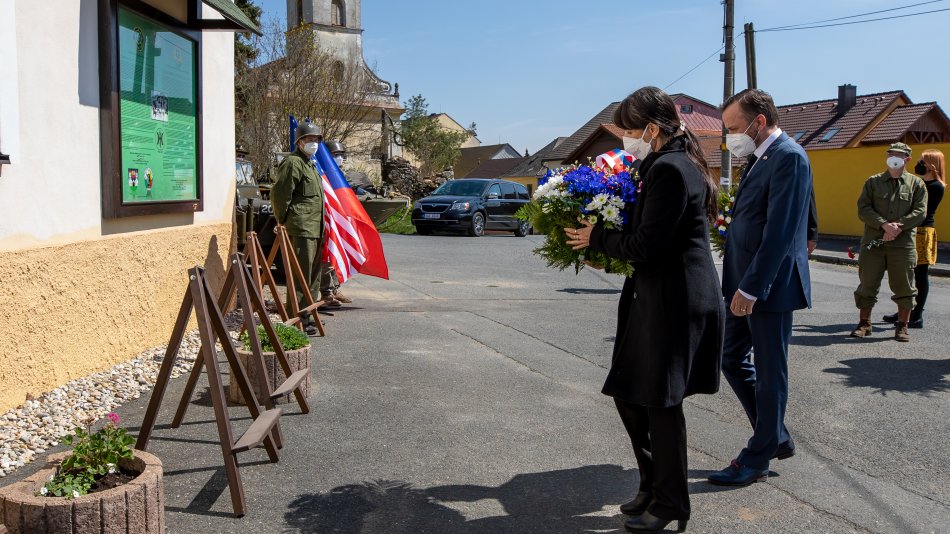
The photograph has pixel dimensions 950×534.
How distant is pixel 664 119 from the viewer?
368 centimetres

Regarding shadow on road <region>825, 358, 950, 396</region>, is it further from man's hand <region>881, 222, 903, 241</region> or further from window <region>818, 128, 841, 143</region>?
window <region>818, 128, 841, 143</region>

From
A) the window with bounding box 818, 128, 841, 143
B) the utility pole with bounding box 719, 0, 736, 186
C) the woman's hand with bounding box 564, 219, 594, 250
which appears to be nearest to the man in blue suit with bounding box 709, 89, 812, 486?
the woman's hand with bounding box 564, 219, 594, 250

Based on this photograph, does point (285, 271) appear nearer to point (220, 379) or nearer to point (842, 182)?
point (220, 379)

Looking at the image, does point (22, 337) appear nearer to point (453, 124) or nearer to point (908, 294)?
point (908, 294)

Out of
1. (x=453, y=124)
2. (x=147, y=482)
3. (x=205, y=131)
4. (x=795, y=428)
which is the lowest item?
(x=795, y=428)

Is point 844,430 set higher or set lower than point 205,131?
lower

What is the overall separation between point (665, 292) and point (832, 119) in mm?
39446

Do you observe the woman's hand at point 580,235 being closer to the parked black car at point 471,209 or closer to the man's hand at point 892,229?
the man's hand at point 892,229

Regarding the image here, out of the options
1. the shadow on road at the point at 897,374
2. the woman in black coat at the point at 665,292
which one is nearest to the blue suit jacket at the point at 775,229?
the woman in black coat at the point at 665,292

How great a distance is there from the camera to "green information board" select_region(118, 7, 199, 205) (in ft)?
22.3

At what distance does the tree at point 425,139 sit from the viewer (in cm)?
6675

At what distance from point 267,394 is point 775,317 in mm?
2750

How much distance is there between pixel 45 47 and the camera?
5699mm

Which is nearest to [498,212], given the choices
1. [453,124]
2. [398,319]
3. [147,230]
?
[398,319]
